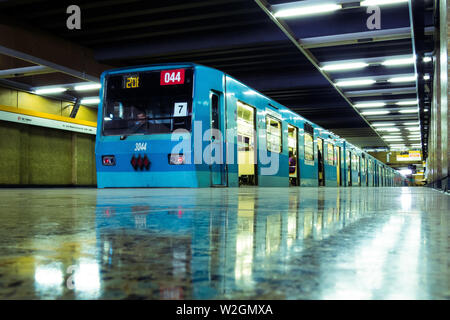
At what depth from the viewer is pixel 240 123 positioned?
9.89m

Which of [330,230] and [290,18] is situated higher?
[290,18]

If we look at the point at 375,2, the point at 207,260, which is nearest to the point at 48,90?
the point at 375,2

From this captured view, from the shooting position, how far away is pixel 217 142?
8438 mm

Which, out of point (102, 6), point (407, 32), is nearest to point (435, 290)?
point (102, 6)

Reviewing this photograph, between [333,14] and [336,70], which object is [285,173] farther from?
[336,70]

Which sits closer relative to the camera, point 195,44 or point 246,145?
point 246,145

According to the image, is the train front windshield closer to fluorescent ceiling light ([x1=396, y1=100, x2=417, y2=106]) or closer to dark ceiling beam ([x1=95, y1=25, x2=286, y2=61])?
dark ceiling beam ([x1=95, y1=25, x2=286, y2=61])

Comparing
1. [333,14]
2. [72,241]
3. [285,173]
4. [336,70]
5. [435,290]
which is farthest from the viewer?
[336,70]

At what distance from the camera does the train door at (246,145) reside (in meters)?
9.91

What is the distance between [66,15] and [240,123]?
17.9 ft

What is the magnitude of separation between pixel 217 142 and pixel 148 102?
1635mm

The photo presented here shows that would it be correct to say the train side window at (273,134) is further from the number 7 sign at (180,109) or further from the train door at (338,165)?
the train door at (338,165)

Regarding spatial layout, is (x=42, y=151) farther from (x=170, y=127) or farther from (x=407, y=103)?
(x=407, y=103)

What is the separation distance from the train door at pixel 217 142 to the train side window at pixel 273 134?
280cm
